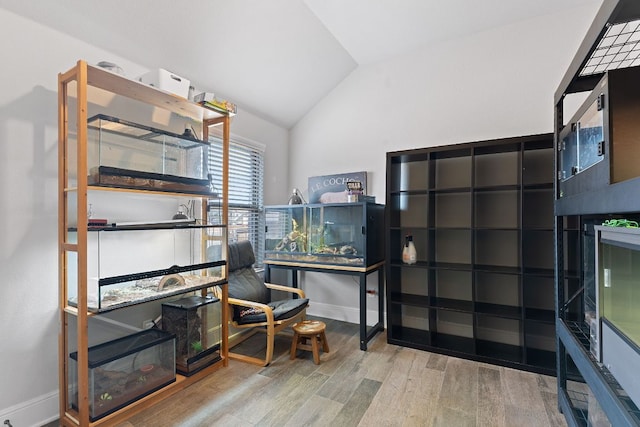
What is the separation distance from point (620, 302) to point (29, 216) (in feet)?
9.64

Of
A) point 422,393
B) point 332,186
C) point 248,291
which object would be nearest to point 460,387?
point 422,393

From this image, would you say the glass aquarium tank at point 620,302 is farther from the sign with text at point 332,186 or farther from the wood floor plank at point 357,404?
the sign with text at point 332,186

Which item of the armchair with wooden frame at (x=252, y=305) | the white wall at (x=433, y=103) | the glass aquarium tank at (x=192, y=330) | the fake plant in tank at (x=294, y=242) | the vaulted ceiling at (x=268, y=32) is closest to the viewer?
the vaulted ceiling at (x=268, y=32)

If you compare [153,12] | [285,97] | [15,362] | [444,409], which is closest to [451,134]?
[285,97]

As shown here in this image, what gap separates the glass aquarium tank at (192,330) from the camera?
2.36 m

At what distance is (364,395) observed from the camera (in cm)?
218

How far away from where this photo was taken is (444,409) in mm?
2027

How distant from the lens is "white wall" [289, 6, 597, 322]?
2748mm

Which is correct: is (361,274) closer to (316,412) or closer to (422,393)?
(422,393)

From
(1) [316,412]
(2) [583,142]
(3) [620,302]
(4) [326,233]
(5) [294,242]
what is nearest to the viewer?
(3) [620,302]

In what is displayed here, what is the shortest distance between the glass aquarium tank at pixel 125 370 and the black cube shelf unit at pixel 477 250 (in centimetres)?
198

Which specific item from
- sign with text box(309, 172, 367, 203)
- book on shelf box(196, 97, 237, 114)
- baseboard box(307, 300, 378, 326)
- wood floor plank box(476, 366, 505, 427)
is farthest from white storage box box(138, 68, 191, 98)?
wood floor plank box(476, 366, 505, 427)

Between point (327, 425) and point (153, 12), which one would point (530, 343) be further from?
point (153, 12)

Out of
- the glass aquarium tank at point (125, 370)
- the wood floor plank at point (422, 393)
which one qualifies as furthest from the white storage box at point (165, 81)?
the wood floor plank at point (422, 393)
